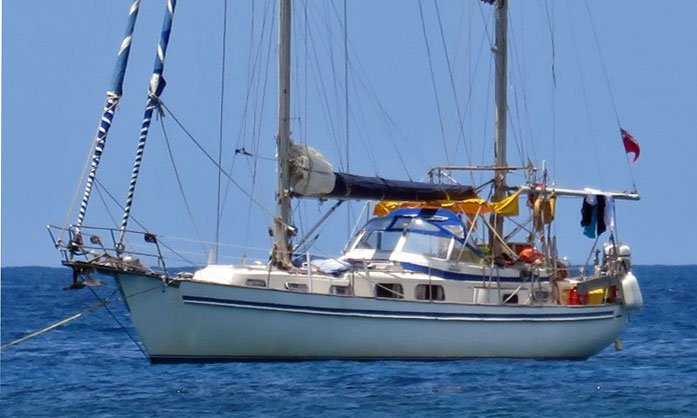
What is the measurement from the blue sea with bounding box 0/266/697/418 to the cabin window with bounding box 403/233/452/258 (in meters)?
2.64

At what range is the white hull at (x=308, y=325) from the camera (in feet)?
113

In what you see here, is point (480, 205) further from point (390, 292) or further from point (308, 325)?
point (308, 325)

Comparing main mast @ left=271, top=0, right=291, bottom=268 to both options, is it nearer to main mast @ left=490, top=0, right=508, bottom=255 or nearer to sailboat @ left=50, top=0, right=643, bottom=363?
sailboat @ left=50, top=0, right=643, bottom=363

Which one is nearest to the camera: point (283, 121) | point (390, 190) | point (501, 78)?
point (283, 121)

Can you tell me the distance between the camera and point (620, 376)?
37.8 meters

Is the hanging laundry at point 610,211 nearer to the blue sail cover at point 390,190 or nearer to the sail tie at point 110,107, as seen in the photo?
the blue sail cover at point 390,190

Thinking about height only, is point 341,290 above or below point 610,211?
below

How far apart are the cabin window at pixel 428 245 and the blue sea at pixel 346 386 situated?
264cm

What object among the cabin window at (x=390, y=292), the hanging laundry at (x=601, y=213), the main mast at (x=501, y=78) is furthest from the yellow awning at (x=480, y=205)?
the cabin window at (x=390, y=292)

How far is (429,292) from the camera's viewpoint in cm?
3734

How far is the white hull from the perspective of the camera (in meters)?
34.3

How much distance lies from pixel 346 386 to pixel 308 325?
1924mm

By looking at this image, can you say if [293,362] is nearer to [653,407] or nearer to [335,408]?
[335,408]

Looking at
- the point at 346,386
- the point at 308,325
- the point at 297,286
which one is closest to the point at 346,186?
the point at 297,286
